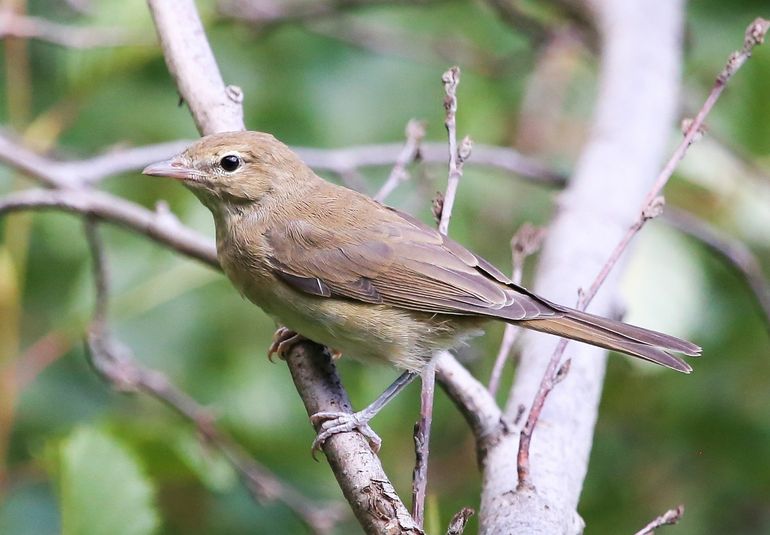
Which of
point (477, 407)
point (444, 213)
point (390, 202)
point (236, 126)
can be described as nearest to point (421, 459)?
point (477, 407)

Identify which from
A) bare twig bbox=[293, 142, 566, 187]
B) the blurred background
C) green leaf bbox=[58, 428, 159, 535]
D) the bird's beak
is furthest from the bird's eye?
green leaf bbox=[58, 428, 159, 535]

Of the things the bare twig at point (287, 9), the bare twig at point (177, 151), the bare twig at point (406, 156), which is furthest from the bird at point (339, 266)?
the bare twig at point (287, 9)

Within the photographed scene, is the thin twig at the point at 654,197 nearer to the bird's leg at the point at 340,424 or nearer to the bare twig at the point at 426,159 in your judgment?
the bird's leg at the point at 340,424

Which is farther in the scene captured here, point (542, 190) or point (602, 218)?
point (542, 190)

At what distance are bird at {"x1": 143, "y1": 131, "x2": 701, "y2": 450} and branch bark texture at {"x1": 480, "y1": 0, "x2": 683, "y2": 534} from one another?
0.25 meters

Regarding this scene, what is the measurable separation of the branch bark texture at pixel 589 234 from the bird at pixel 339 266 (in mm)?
255

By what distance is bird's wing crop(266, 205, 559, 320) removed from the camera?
3248mm

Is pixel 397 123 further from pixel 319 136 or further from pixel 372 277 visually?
pixel 372 277

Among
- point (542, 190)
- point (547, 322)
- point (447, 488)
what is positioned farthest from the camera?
point (542, 190)

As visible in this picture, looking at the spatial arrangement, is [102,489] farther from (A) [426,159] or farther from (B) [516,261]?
(A) [426,159]

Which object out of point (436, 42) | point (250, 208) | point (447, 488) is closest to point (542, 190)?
point (436, 42)

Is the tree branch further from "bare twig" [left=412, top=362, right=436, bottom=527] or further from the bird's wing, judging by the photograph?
the bird's wing

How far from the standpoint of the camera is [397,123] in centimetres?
513

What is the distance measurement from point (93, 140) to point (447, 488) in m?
2.50
